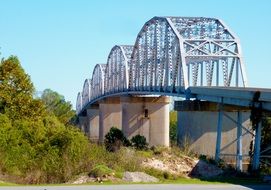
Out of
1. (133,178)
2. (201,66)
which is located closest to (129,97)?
(201,66)

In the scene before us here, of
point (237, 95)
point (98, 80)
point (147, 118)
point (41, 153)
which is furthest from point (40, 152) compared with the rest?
point (98, 80)

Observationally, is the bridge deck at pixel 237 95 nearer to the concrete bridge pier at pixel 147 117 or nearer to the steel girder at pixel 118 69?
the concrete bridge pier at pixel 147 117

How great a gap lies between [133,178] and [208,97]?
17.1 m

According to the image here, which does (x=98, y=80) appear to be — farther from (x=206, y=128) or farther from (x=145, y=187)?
(x=145, y=187)

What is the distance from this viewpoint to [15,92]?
4481 centimetres

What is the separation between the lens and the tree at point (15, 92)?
43.9m

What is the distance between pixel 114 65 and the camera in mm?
94500

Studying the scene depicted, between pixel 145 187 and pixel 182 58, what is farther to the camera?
pixel 182 58

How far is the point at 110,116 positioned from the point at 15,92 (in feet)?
149

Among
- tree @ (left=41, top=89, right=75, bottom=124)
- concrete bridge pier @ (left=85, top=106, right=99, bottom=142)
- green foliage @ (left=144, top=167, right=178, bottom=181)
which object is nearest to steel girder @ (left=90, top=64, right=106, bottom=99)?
concrete bridge pier @ (left=85, top=106, right=99, bottom=142)

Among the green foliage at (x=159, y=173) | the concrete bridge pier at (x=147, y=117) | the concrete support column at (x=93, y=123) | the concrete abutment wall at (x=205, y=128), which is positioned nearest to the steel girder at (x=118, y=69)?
the concrete bridge pier at (x=147, y=117)

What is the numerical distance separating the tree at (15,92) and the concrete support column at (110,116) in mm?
43604

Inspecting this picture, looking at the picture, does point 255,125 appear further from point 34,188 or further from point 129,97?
point 129,97

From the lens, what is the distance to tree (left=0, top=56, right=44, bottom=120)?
43906 millimetres
